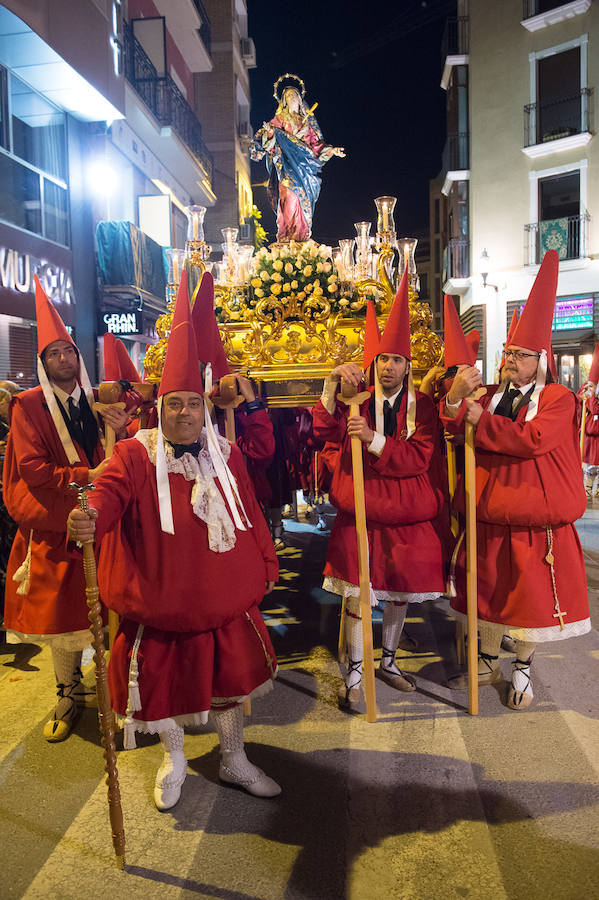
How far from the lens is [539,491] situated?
3.37m

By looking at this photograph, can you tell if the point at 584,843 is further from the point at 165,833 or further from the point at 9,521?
the point at 9,521

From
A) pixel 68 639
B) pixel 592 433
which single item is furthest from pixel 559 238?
pixel 68 639

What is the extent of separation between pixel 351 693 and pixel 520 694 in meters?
0.94

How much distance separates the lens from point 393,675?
386cm

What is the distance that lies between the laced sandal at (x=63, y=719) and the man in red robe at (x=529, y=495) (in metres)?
2.28

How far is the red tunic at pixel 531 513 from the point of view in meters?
3.33

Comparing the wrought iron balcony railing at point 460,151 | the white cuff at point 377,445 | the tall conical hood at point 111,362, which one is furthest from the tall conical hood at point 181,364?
the wrought iron balcony railing at point 460,151

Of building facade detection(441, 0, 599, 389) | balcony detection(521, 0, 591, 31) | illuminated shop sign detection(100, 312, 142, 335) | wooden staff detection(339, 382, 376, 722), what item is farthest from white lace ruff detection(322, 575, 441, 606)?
balcony detection(521, 0, 591, 31)

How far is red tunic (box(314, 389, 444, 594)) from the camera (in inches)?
140

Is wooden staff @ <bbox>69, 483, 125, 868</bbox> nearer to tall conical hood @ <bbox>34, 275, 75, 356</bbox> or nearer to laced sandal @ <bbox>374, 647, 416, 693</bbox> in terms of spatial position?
tall conical hood @ <bbox>34, 275, 75, 356</bbox>

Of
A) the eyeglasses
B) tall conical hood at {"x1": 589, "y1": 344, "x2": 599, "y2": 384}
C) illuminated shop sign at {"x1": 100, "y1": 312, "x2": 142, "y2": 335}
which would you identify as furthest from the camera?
illuminated shop sign at {"x1": 100, "y1": 312, "x2": 142, "y2": 335}

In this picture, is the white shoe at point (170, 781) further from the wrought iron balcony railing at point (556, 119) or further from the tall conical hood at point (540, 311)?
the wrought iron balcony railing at point (556, 119)

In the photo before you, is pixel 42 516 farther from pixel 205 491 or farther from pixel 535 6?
pixel 535 6

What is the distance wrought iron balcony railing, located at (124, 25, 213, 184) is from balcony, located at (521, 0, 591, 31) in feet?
30.4
